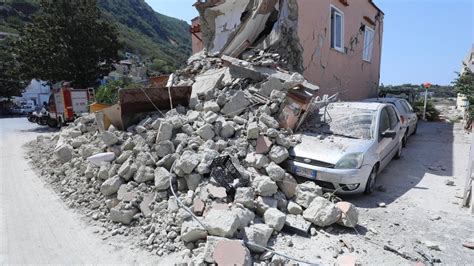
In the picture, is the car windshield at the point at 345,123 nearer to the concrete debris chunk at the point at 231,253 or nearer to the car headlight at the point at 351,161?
the car headlight at the point at 351,161

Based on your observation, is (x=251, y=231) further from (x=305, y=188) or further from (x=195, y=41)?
(x=195, y=41)

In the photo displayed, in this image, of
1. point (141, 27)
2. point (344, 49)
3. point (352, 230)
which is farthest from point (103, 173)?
point (141, 27)

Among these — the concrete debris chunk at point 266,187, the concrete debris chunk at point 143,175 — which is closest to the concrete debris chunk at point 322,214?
the concrete debris chunk at point 266,187

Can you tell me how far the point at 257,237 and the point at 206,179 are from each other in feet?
4.08

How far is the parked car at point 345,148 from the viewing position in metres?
4.34

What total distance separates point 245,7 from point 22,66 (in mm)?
16347

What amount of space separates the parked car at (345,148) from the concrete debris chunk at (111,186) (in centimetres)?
270

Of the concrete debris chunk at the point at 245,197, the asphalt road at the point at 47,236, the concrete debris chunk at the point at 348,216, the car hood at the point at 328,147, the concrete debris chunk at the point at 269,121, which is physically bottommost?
the asphalt road at the point at 47,236

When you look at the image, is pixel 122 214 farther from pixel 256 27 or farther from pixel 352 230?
pixel 256 27

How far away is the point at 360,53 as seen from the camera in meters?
12.1

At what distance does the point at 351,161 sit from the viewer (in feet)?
14.3

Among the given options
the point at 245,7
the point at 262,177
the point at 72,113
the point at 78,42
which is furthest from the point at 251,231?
the point at 78,42

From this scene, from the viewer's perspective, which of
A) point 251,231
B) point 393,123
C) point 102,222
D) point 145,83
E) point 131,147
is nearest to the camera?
point 251,231

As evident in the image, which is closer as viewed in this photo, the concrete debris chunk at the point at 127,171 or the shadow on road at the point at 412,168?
the concrete debris chunk at the point at 127,171
